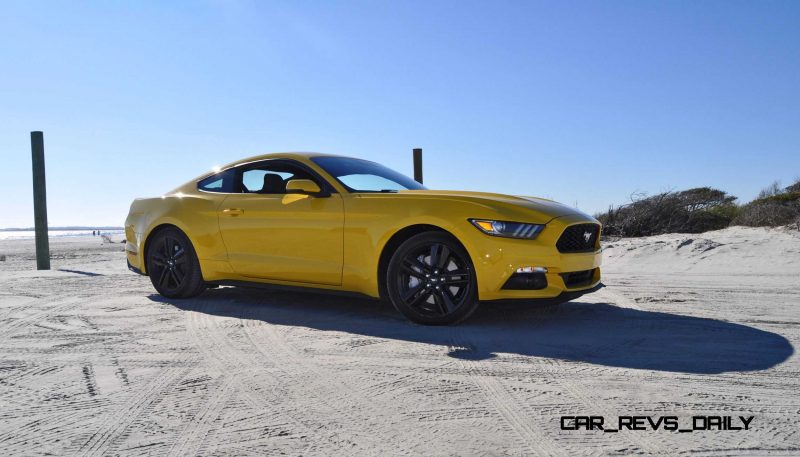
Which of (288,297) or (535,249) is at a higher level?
(535,249)

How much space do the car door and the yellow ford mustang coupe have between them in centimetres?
1

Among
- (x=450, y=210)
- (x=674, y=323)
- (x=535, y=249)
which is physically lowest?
(x=674, y=323)

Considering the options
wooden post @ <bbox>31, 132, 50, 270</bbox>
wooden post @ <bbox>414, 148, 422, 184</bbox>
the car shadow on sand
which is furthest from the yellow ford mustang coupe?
wooden post @ <bbox>414, 148, 422, 184</bbox>

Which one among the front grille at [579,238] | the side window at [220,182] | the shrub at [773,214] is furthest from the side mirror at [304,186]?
the shrub at [773,214]

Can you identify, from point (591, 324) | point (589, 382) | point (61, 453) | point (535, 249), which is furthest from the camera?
point (591, 324)

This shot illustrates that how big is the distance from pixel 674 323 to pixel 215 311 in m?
4.14

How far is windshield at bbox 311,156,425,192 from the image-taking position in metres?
5.64

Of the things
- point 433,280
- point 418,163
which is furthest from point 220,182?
point 418,163

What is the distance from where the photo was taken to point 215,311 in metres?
5.91

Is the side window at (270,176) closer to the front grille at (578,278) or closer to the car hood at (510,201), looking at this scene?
the car hood at (510,201)

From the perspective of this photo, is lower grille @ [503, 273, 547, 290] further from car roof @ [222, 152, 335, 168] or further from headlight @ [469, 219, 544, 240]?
car roof @ [222, 152, 335, 168]

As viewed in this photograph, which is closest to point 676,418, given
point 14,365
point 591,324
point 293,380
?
point 293,380

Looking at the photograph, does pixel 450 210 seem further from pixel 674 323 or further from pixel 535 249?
pixel 674 323

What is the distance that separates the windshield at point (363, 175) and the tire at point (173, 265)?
1.85 m
